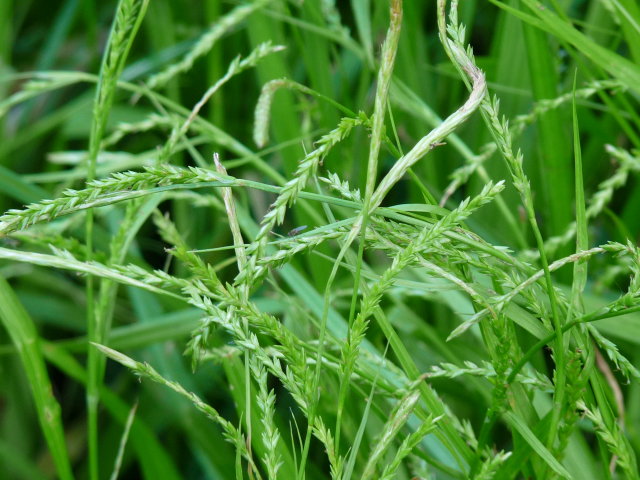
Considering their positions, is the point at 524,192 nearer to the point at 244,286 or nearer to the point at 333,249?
the point at 244,286

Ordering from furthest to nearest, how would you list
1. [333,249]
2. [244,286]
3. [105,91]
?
[333,249]
[105,91]
[244,286]

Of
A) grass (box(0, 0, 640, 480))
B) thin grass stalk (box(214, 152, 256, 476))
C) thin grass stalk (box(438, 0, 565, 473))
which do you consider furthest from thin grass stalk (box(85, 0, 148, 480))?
thin grass stalk (box(438, 0, 565, 473))

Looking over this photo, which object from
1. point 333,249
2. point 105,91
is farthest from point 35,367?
point 333,249

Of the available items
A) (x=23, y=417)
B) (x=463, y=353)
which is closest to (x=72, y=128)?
(x=23, y=417)

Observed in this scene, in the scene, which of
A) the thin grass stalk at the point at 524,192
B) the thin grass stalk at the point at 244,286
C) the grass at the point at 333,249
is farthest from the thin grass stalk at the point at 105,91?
the thin grass stalk at the point at 524,192

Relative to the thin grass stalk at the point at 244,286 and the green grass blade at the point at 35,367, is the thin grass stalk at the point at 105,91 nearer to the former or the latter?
the green grass blade at the point at 35,367

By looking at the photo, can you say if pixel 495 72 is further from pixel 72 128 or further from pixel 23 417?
pixel 23 417

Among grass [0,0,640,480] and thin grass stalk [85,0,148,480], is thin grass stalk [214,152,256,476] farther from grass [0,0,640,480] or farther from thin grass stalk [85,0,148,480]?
thin grass stalk [85,0,148,480]

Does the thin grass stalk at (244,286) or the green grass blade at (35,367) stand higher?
the thin grass stalk at (244,286)

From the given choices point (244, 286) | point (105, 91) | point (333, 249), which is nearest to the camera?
point (244, 286)
